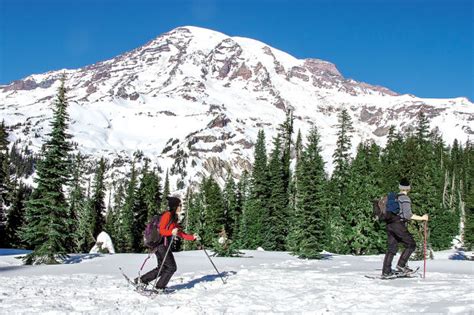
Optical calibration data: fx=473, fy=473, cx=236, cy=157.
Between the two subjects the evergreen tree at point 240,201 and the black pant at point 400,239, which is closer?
the black pant at point 400,239

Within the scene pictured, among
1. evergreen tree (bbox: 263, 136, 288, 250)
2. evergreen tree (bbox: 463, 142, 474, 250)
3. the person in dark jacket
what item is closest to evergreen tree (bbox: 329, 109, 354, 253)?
evergreen tree (bbox: 263, 136, 288, 250)

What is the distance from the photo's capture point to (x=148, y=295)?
36.4ft

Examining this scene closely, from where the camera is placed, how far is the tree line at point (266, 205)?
2322cm

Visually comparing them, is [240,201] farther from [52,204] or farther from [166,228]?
[166,228]

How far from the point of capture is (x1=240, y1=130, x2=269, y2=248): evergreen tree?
50.0 metres

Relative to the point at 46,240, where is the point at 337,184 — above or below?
above

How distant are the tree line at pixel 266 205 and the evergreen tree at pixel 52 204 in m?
0.05

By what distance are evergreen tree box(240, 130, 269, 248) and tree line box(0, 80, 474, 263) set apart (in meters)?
0.12

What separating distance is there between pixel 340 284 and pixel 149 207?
1768 inches

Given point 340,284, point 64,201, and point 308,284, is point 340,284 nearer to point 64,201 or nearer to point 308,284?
point 308,284

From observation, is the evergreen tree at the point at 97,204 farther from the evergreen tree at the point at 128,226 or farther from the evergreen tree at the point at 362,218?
the evergreen tree at the point at 362,218

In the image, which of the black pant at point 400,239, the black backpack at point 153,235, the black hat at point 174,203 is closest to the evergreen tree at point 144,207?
the black backpack at point 153,235

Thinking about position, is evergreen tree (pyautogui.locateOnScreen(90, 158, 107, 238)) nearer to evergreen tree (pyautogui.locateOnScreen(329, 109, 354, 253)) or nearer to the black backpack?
evergreen tree (pyautogui.locateOnScreen(329, 109, 354, 253))

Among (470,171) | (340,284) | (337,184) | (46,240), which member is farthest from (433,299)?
(470,171)
